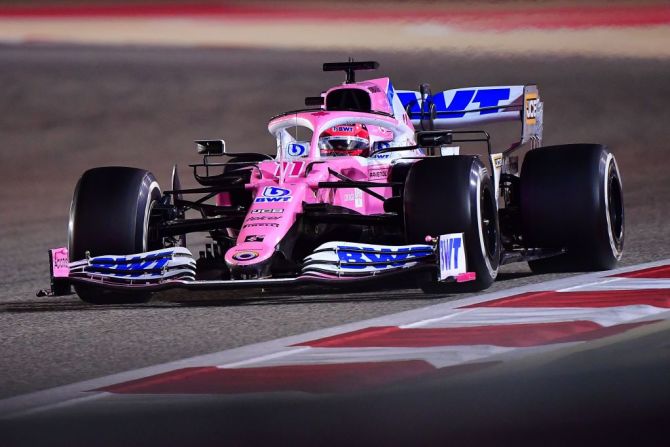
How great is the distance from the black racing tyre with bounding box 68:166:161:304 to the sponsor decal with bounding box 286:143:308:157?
4.79 feet

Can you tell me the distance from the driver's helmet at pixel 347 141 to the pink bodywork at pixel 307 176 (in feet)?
0.26

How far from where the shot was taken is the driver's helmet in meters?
10.4

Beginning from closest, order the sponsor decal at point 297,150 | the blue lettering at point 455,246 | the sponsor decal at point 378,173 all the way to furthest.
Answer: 1. the blue lettering at point 455,246
2. the sponsor decal at point 378,173
3. the sponsor decal at point 297,150

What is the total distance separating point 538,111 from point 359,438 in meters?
7.12

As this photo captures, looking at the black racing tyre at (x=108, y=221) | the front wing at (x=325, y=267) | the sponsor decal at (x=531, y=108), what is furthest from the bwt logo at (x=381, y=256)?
the sponsor decal at (x=531, y=108)

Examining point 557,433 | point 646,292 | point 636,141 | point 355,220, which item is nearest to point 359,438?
point 557,433

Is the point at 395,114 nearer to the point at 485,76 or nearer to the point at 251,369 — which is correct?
the point at 251,369

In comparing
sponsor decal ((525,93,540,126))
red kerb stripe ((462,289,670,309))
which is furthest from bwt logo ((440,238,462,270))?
sponsor decal ((525,93,540,126))

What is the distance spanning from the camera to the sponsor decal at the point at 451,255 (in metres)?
8.47

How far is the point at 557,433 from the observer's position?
4945 millimetres

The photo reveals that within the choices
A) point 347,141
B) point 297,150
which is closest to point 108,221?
point 297,150

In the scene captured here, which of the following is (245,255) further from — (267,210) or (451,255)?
(451,255)

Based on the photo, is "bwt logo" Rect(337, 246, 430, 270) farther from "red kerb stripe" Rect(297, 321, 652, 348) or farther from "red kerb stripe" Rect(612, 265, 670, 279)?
"red kerb stripe" Rect(612, 265, 670, 279)

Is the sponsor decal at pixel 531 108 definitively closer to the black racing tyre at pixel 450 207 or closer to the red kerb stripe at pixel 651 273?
the red kerb stripe at pixel 651 273
